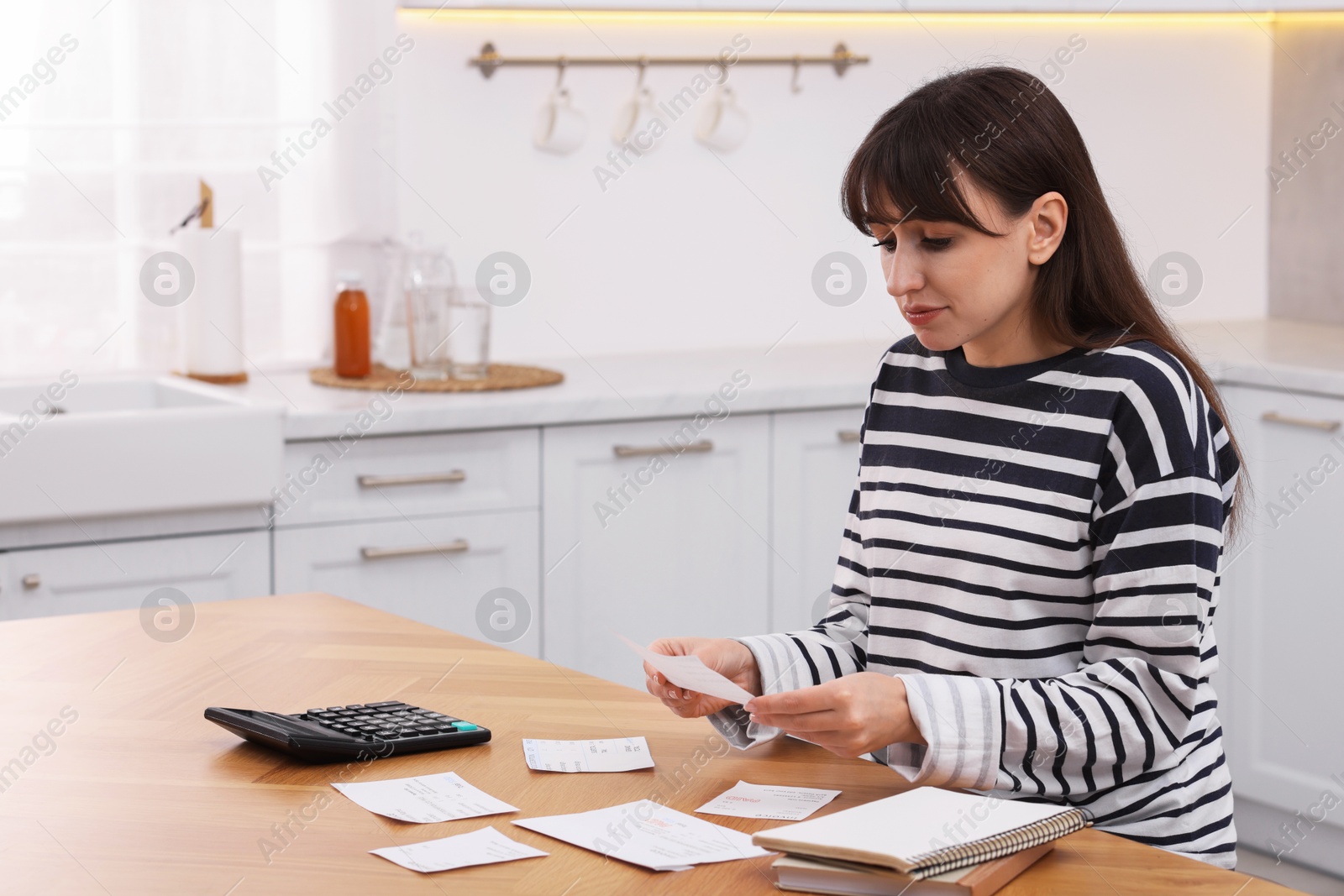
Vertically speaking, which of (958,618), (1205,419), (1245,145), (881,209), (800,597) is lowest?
(800,597)

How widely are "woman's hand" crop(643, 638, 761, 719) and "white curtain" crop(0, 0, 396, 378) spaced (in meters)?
1.84

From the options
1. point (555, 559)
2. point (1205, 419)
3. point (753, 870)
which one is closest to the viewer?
point (753, 870)

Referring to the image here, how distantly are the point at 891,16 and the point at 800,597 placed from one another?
4.46 feet

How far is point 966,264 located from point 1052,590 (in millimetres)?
278

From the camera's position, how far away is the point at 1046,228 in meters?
1.27

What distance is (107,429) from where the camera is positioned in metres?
2.22

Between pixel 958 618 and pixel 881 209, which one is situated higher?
pixel 881 209

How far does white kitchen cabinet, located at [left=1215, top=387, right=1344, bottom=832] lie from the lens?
262cm

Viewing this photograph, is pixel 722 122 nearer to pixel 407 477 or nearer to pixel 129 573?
pixel 407 477

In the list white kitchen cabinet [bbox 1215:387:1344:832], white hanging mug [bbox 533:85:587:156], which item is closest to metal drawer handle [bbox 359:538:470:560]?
white hanging mug [bbox 533:85:587:156]

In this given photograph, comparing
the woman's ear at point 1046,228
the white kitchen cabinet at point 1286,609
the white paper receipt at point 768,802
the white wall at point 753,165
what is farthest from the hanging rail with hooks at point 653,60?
the white paper receipt at point 768,802

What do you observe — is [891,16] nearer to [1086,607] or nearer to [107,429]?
[107,429]

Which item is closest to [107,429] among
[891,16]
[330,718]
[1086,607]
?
[330,718]

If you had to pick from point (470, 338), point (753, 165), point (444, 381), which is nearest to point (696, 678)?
point (444, 381)
